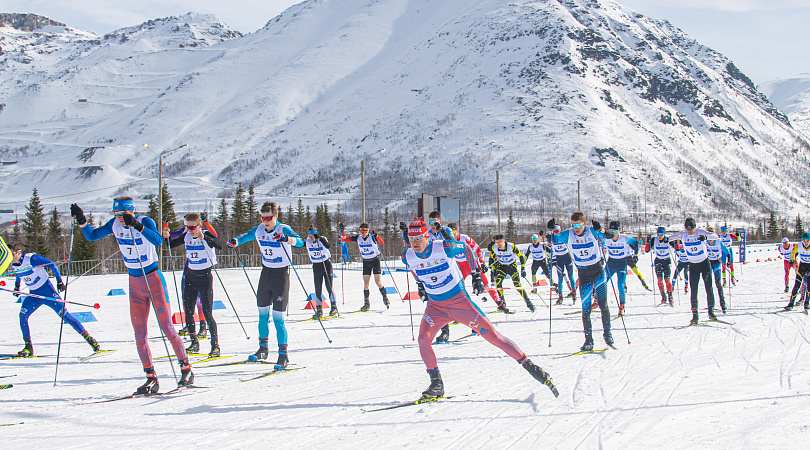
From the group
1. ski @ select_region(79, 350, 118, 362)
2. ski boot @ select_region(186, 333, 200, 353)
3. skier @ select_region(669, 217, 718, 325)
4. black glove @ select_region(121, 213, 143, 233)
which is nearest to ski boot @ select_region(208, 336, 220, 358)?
ski boot @ select_region(186, 333, 200, 353)

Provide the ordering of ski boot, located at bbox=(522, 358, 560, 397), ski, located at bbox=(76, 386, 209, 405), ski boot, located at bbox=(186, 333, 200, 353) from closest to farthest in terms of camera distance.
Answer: ski boot, located at bbox=(522, 358, 560, 397)
ski, located at bbox=(76, 386, 209, 405)
ski boot, located at bbox=(186, 333, 200, 353)

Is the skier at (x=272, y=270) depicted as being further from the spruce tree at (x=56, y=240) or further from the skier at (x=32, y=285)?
the spruce tree at (x=56, y=240)

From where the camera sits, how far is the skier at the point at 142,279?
21.4 ft

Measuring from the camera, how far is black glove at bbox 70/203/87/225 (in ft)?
19.7

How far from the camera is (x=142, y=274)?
260 inches

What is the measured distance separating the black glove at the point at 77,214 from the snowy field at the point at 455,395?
205 centimetres

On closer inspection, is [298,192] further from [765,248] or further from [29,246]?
[765,248]

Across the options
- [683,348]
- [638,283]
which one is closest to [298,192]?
[638,283]

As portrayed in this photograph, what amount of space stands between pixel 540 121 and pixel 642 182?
44928 millimetres

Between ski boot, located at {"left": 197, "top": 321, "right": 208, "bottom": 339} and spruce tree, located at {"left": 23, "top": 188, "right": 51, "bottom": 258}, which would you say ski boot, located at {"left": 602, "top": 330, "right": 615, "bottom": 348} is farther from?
spruce tree, located at {"left": 23, "top": 188, "right": 51, "bottom": 258}

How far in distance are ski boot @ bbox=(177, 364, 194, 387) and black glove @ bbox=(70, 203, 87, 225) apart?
2091 millimetres

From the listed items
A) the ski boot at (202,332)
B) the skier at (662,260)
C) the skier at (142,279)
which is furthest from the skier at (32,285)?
the skier at (662,260)

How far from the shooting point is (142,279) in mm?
6602

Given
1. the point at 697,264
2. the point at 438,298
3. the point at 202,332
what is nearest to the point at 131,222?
the point at 438,298
